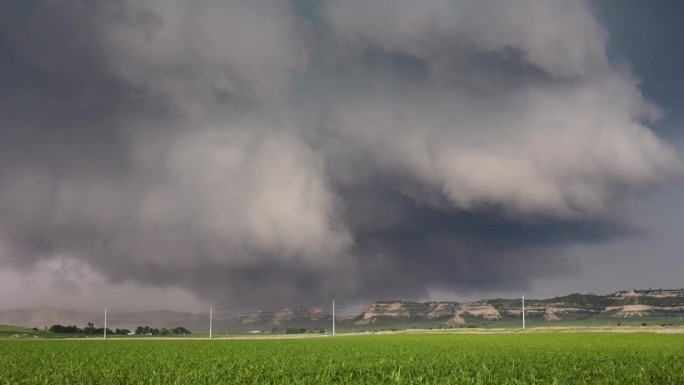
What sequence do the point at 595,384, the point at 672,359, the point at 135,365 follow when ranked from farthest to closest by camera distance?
the point at 672,359 < the point at 135,365 < the point at 595,384

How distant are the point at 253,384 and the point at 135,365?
937cm

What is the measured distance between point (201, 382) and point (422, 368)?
27.1 feet

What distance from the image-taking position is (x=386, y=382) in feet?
53.1

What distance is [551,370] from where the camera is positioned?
1975 centimetres

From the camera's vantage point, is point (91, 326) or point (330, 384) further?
point (91, 326)

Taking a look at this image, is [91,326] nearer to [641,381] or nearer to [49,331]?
[49,331]

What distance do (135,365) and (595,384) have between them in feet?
55.0

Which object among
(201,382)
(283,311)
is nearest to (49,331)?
(283,311)

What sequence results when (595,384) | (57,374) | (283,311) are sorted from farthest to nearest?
(283,311), (57,374), (595,384)

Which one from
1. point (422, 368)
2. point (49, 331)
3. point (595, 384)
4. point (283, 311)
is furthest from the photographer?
point (283, 311)

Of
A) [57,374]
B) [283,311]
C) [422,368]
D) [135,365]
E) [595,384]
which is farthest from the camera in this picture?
[283,311]

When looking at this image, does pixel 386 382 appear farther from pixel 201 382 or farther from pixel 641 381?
pixel 641 381

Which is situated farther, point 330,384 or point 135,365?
point 135,365

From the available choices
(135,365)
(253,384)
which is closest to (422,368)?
(253,384)
